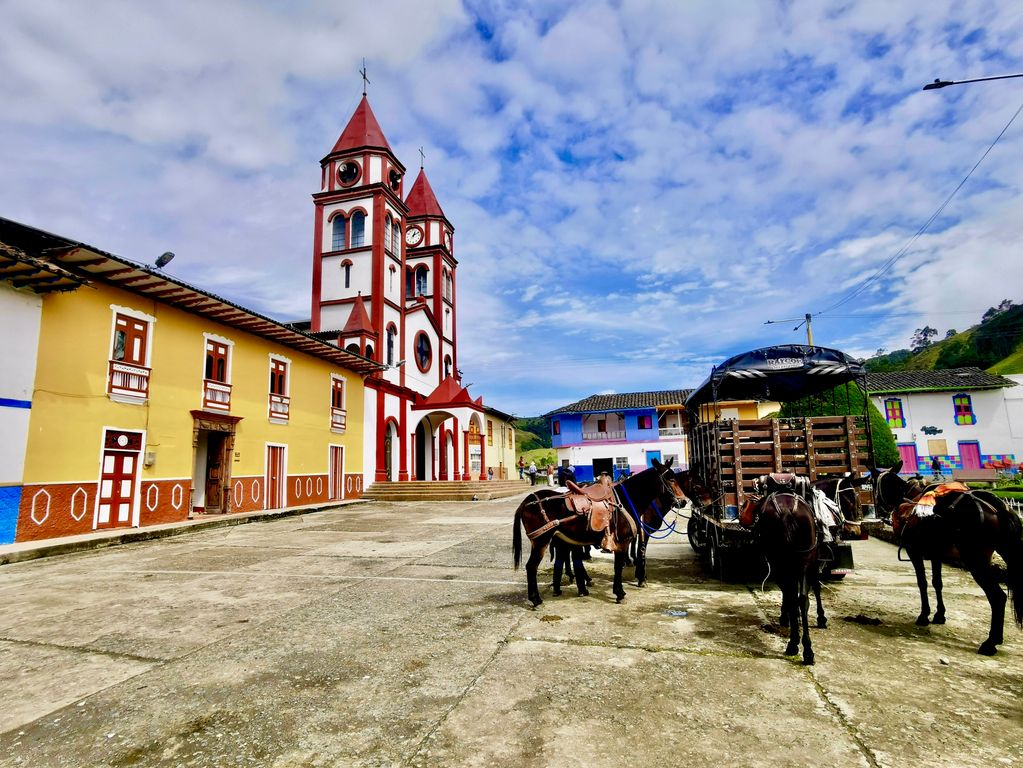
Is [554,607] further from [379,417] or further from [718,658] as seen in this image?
[379,417]

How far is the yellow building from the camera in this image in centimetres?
1132

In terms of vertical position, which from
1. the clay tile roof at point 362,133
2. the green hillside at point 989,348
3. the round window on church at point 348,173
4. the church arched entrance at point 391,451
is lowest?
the church arched entrance at point 391,451

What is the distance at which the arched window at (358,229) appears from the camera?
28.6m

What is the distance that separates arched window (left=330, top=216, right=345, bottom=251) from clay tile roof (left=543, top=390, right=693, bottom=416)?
2098 centimetres

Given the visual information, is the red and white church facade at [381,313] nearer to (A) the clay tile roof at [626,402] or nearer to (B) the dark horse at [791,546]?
(A) the clay tile roof at [626,402]

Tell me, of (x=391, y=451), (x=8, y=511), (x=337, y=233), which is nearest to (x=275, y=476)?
(x=8, y=511)

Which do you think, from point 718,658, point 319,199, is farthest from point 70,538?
point 319,199

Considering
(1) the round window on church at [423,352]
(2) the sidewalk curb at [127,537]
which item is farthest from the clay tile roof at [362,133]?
(2) the sidewalk curb at [127,537]

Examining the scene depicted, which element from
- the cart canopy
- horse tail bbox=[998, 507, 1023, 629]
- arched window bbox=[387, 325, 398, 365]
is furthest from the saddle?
arched window bbox=[387, 325, 398, 365]

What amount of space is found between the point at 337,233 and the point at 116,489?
Result: 64.7 feet

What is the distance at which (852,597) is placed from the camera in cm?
603

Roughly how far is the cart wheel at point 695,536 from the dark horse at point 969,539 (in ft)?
10.2

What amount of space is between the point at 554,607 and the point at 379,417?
69.5ft

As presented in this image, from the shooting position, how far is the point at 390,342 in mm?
28984
